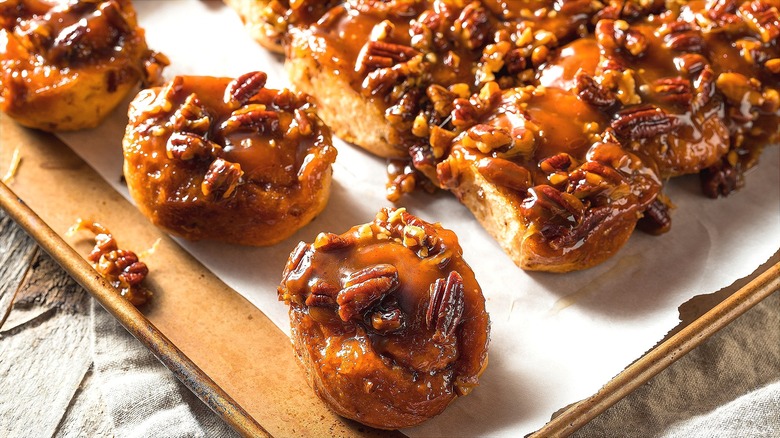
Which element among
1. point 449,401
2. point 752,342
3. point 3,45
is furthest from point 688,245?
point 3,45

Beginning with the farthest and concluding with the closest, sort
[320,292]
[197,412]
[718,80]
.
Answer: [718,80], [197,412], [320,292]

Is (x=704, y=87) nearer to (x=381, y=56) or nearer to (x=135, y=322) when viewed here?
(x=381, y=56)

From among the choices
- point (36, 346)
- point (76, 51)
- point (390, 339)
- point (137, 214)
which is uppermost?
point (76, 51)

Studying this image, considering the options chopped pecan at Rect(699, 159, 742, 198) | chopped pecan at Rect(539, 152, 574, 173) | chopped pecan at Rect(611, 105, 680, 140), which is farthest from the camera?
chopped pecan at Rect(699, 159, 742, 198)

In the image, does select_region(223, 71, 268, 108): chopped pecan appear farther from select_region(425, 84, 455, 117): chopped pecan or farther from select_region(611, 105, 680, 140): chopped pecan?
select_region(611, 105, 680, 140): chopped pecan

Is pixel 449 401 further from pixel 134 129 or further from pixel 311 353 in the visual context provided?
pixel 134 129

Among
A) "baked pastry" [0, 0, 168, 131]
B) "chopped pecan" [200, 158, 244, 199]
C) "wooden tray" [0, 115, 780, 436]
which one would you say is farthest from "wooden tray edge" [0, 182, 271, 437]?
"chopped pecan" [200, 158, 244, 199]
